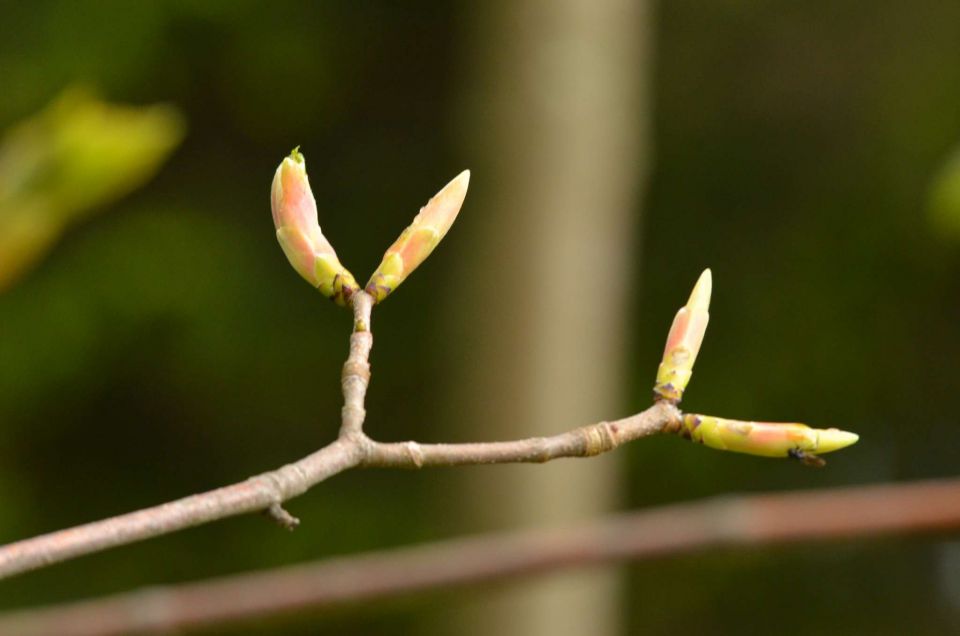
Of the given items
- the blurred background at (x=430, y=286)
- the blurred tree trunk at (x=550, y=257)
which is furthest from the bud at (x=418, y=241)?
the blurred background at (x=430, y=286)

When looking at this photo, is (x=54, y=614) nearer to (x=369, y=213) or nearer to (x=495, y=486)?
(x=495, y=486)

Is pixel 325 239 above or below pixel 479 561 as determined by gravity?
above

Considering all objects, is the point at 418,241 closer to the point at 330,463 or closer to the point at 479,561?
the point at 330,463

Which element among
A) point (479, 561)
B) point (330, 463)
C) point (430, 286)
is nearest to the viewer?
point (330, 463)

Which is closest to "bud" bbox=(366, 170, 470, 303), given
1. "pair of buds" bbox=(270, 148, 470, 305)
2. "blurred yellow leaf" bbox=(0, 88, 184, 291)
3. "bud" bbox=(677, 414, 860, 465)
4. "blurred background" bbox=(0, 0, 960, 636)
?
"pair of buds" bbox=(270, 148, 470, 305)

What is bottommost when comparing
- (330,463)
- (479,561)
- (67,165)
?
(479,561)

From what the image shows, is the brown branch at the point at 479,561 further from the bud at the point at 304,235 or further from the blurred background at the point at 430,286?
the blurred background at the point at 430,286

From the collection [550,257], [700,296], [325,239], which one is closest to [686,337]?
[700,296]

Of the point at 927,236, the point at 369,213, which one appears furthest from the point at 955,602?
the point at 369,213
